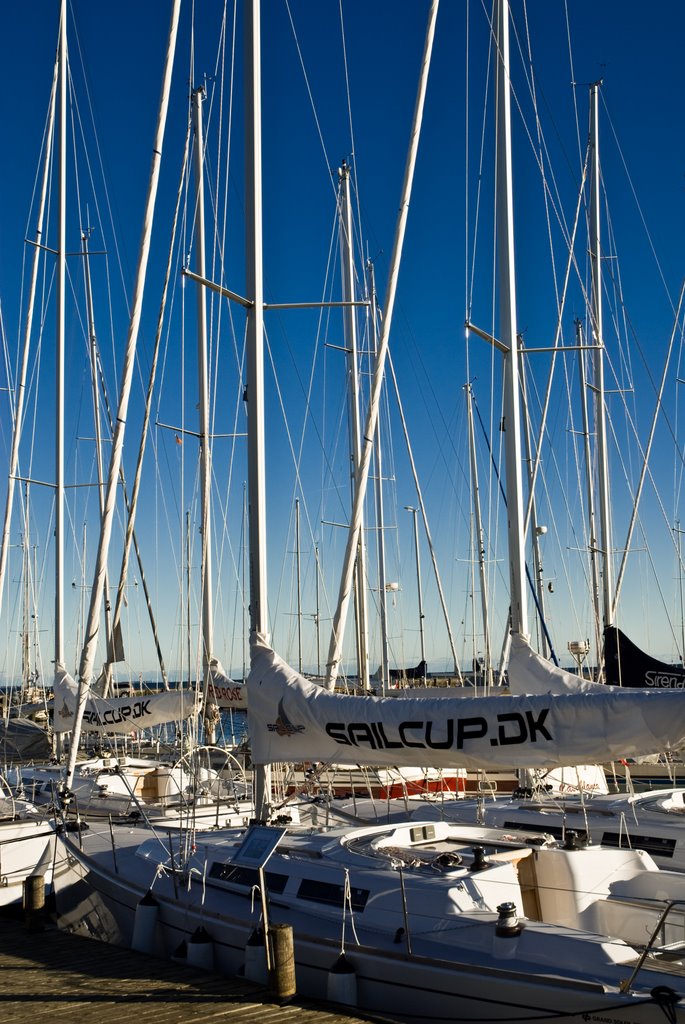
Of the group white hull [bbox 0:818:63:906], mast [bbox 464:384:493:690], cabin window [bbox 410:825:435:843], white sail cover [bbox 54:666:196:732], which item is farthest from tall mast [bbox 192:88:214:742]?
mast [bbox 464:384:493:690]

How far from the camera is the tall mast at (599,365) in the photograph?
2644 cm

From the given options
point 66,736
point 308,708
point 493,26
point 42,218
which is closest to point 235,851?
point 308,708

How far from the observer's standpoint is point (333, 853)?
37.6 ft

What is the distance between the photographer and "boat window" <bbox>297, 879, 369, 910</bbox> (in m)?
10.5

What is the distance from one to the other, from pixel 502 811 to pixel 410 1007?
22.1ft

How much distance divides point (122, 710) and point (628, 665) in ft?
31.3

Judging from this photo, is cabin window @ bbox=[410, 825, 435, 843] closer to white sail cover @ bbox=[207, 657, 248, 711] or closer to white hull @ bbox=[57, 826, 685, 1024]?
white hull @ bbox=[57, 826, 685, 1024]

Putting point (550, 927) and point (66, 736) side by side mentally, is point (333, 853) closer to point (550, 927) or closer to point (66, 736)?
point (550, 927)

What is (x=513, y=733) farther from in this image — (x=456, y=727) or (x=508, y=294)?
(x=508, y=294)

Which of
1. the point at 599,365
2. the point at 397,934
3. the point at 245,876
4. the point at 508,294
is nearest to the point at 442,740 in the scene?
the point at 397,934

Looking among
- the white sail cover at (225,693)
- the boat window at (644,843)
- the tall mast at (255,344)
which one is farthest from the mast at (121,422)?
the boat window at (644,843)

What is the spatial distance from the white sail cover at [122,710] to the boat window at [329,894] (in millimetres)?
6972

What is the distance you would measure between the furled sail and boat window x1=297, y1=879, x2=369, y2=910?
9.93 m

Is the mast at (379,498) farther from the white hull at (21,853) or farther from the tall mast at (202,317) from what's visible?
→ the white hull at (21,853)
